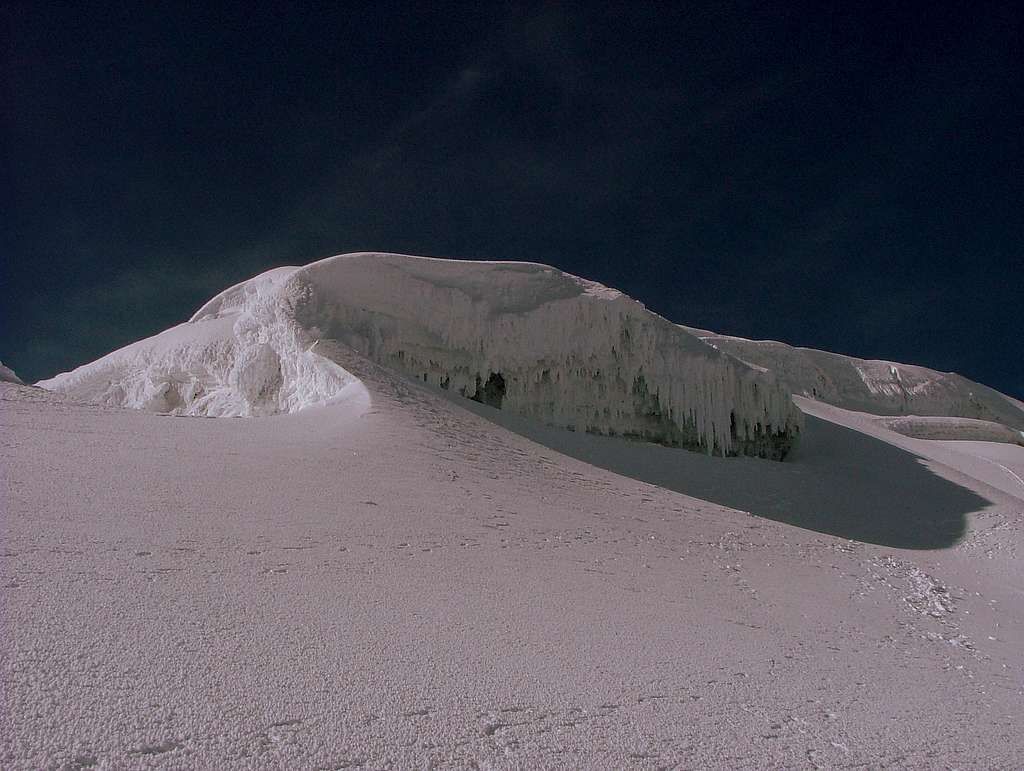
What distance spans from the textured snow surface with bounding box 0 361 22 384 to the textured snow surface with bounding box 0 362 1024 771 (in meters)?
0.96

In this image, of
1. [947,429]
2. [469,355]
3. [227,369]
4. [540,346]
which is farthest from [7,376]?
[947,429]

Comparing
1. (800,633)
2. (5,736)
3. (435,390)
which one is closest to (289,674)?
(5,736)

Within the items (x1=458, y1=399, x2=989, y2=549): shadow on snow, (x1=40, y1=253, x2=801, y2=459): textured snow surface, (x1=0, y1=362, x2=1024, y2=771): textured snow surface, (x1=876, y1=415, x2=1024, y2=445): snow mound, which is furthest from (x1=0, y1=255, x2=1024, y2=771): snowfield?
(x1=876, y1=415, x2=1024, y2=445): snow mound

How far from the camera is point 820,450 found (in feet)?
74.2

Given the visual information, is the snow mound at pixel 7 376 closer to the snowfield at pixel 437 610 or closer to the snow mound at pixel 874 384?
the snowfield at pixel 437 610

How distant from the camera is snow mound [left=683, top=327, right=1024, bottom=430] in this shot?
1900 inches

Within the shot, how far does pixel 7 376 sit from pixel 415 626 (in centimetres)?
895

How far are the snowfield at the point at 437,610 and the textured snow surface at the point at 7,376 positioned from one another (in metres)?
0.97

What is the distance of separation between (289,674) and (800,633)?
14.3 feet

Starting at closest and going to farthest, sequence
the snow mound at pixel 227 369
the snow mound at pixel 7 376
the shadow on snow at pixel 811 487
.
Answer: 1. the snow mound at pixel 7 376
2. the shadow on snow at pixel 811 487
3. the snow mound at pixel 227 369

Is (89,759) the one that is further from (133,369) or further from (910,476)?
(910,476)

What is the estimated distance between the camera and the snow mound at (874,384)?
48.2 m

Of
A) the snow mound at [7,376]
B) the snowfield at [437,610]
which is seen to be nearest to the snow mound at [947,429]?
the snowfield at [437,610]

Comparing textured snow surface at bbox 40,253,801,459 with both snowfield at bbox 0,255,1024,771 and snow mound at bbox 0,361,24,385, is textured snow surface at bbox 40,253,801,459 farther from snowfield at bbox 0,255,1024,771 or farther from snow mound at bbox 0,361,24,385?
snow mound at bbox 0,361,24,385
